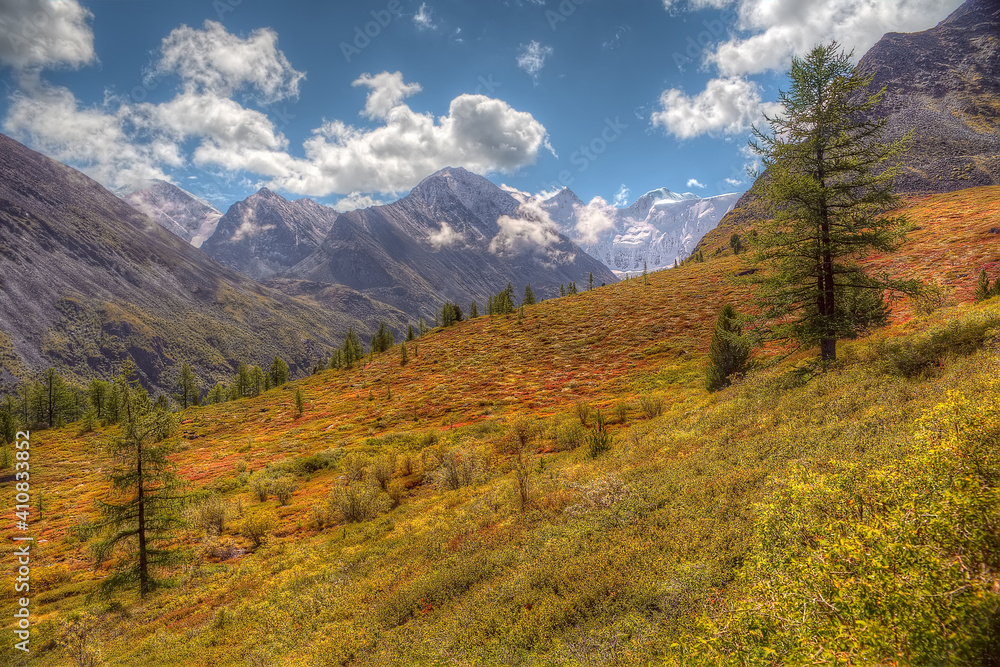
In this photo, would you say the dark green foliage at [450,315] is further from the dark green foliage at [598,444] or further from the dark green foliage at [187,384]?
the dark green foliage at [598,444]

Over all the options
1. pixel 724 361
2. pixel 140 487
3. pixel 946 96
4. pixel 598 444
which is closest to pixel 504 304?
pixel 724 361

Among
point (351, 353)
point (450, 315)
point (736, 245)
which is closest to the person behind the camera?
point (351, 353)

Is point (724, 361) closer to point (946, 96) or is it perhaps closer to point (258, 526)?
point (258, 526)

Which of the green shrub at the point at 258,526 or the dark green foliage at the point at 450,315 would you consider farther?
the dark green foliage at the point at 450,315

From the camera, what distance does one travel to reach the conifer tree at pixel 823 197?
45.1ft

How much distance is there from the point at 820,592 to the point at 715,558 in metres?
2.71

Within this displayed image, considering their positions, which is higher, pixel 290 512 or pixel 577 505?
pixel 577 505

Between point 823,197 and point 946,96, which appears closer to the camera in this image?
point 823,197

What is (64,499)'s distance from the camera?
25.8 metres

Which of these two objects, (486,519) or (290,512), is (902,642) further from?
(290,512)

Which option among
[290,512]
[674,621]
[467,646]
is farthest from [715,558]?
[290,512]

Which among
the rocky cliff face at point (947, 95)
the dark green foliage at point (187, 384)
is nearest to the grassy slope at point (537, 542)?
the dark green foliage at point (187, 384)

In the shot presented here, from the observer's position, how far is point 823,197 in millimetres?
13844

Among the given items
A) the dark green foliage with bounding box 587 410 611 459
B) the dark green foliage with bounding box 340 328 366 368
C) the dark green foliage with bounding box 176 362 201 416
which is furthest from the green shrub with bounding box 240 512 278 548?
the dark green foliage with bounding box 176 362 201 416
